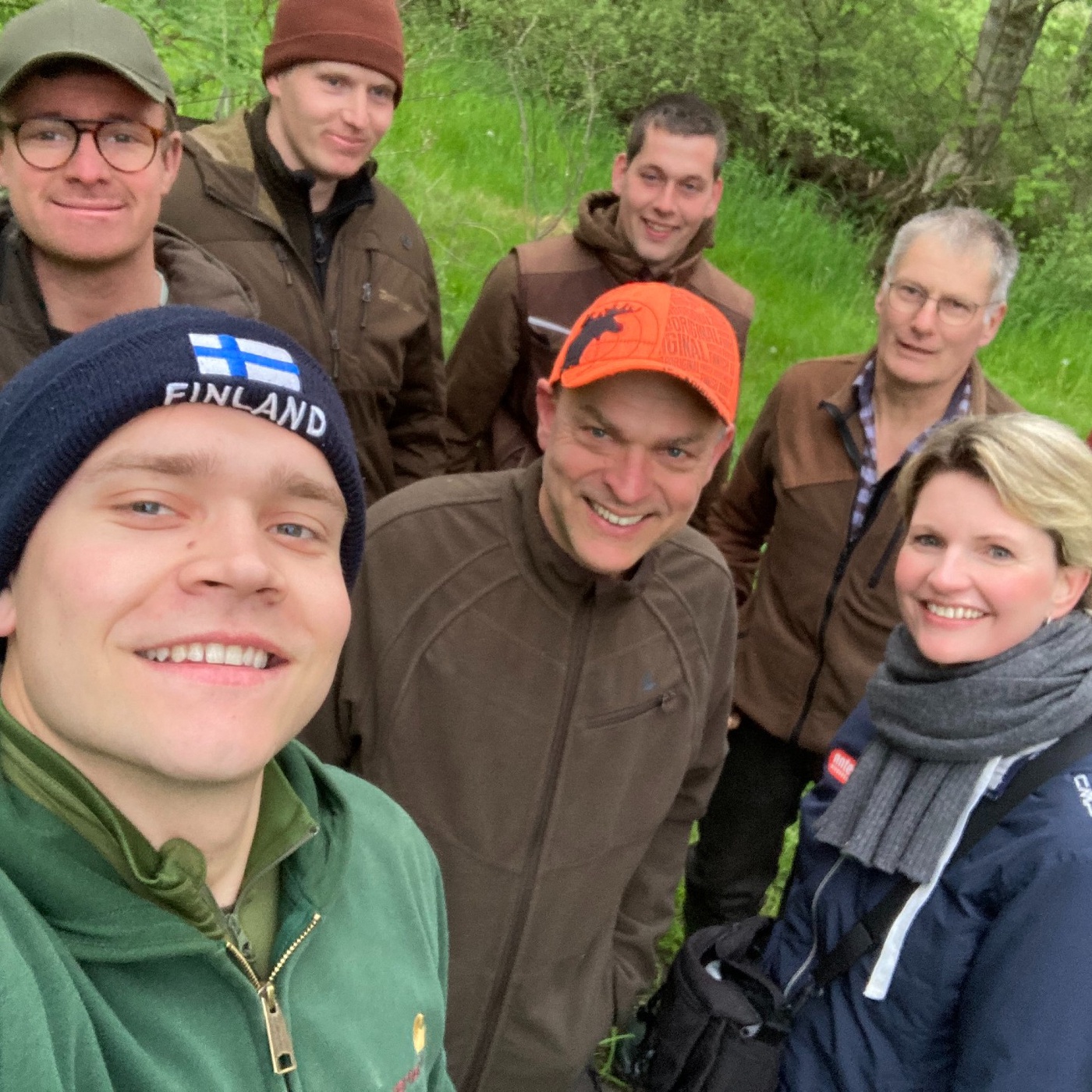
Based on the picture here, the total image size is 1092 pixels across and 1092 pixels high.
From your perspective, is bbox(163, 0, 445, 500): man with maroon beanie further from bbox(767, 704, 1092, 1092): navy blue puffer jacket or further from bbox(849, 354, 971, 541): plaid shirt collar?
bbox(767, 704, 1092, 1092): navy blue puffer jacket

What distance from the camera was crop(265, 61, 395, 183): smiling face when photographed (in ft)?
10.6

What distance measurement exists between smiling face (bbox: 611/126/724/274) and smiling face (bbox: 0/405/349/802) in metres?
2.77

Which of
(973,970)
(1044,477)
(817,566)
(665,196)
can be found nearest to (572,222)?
(665,196)

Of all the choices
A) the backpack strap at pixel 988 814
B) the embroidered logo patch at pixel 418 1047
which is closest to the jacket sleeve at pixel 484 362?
the backpack strap at pixel 988 814

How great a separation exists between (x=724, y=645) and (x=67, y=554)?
1.53 m

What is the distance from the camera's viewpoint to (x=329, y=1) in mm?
3234

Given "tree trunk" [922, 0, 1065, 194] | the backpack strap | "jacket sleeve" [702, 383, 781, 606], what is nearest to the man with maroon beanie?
"jacket sleeve" [702, 383, 781, 606]

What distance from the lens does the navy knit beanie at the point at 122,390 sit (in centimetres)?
116

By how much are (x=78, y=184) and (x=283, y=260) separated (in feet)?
2.93

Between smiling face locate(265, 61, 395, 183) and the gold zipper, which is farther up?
smiling face locate(265, 61, 395, 183)

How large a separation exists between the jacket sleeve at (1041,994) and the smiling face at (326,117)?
266 centimetres

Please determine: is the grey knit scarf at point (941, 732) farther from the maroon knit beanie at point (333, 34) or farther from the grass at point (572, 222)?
the grass at point (572, 222)

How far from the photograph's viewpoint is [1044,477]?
228 cm

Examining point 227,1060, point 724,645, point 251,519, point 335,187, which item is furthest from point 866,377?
point 227,1060
